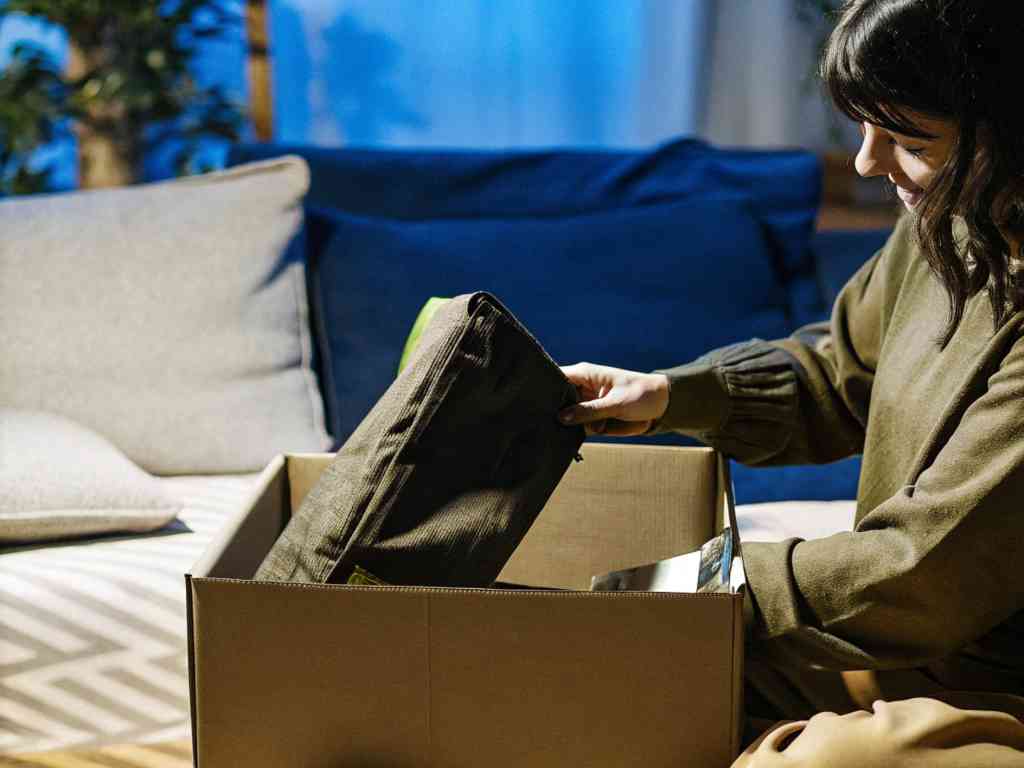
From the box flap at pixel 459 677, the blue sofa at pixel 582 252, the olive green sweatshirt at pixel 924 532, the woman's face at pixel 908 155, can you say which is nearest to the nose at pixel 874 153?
the woman's face at pixel 908 155

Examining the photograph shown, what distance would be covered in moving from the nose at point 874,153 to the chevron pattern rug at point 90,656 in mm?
746

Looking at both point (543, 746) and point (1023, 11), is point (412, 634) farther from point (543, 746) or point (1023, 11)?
point (1023, 11)

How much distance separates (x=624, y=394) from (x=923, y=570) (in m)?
0.34

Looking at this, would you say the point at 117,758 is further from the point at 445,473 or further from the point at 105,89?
the point at 105,89

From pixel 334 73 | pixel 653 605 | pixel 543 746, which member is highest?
pixel 334 73

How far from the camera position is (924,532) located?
2.64 ft

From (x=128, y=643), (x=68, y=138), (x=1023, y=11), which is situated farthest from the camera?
(x=68, y=138)

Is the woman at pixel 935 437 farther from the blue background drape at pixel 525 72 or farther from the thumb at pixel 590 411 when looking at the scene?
the blue background drape at pixel 525 72

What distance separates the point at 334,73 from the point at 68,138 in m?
0.61

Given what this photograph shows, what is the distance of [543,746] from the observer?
2.40 feet

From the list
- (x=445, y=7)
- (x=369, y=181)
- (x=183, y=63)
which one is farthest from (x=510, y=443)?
(x=445, y=7)

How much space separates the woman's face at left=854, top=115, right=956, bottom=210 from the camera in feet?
2.78

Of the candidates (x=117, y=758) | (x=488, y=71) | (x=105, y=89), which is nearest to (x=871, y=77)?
(x=117, y=758)

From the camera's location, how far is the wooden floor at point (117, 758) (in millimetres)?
1037
